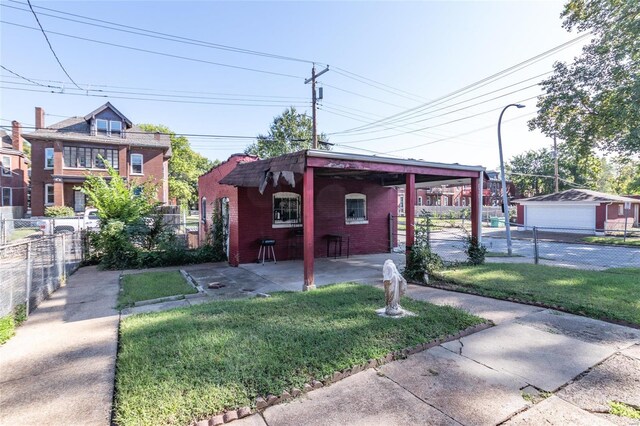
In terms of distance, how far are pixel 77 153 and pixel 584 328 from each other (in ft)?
99.6

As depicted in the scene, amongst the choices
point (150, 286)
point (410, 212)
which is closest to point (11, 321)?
point (150, 286)

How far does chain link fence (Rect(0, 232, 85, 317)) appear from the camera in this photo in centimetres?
448

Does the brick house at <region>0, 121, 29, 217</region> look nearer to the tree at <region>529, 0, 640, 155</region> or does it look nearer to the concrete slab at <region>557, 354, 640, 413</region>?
the concrete slab at <region>557, 354, 640, 413</region>

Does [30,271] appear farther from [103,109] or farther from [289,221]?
[103,109]

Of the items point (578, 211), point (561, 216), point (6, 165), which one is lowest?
point (561, 216)

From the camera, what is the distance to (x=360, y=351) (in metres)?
3.38

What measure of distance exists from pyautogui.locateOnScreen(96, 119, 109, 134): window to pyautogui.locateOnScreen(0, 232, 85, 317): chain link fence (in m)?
21.0

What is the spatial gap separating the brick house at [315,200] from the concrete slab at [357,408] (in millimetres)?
3728

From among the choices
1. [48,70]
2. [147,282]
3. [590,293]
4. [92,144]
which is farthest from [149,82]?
[590,293]

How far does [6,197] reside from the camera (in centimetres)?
2869

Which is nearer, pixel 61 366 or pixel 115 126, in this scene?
pixel 61 366

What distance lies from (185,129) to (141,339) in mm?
17823

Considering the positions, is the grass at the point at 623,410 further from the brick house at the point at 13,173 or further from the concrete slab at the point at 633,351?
the brick house at the point at 13,173

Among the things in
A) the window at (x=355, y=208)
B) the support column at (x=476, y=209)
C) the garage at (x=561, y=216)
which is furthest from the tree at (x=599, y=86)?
the window at (x=355, y=208)
